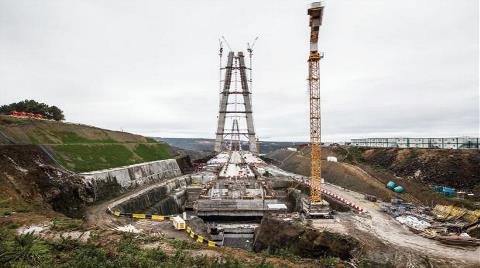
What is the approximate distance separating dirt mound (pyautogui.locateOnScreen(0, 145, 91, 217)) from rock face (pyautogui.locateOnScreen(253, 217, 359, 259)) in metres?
15.0

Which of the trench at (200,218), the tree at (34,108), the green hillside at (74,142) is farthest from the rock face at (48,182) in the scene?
the tree at (34,108)

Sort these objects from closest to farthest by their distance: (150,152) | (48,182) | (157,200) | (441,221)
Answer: (48,182) < (441,221) < (157,200) < (150,152)

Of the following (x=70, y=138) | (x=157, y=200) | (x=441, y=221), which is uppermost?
(x=70, y=138)

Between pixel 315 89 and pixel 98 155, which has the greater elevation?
pixel 315 89

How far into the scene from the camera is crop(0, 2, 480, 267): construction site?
1661cm

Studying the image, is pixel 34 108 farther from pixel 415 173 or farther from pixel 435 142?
pixel 435 142

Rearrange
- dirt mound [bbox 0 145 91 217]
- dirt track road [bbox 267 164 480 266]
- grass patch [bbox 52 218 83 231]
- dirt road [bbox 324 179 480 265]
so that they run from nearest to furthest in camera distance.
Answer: grass patch [bbox 52 218 83 231] < dirt track road [bbox 267 164 480 266] < dirt road [bbox 324 179 480 265] < dirt mound [bbox 0 145 91 217]

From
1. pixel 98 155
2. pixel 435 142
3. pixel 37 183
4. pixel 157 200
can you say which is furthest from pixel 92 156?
pixel 435 142

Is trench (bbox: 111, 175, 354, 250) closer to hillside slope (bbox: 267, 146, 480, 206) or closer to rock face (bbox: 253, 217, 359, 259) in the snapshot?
rock face (bbox: 253, 217, 359, 259)

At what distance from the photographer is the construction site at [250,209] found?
16609 mm

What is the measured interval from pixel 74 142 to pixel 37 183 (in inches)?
588

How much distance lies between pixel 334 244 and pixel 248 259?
9.30m

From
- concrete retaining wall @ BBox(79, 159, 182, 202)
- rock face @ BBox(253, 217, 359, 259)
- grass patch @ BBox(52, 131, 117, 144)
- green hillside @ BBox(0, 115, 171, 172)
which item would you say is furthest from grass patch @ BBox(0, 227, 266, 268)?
grass patch @ BBox(52, 131, 117, 144)

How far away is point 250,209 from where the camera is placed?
33.0 metres
